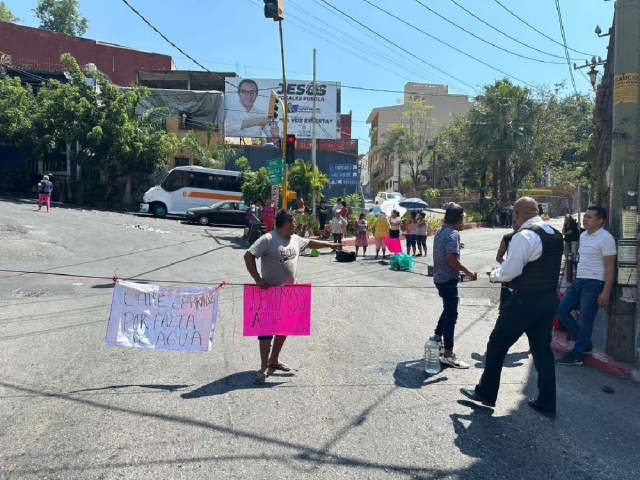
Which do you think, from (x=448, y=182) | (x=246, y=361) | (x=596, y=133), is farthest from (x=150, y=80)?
(x=246, y=361)

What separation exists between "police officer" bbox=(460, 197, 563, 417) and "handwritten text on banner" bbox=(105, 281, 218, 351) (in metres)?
2.84

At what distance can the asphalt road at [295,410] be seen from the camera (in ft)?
12.3

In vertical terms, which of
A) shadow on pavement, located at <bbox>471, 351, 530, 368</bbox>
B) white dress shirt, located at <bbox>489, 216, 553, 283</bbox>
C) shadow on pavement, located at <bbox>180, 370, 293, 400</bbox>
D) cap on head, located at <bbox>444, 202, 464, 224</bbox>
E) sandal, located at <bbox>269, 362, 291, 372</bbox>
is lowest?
shadow on pavement, located at <bbox>471, 351, 530, 368</bbox>

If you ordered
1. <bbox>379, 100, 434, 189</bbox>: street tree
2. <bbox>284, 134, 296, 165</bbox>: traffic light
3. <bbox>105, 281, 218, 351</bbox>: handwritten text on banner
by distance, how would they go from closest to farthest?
<bbox>105, 281, 218, 351</bbox>: handwritten text on banner → <bbox>284, 134, 296, 165</bbox>: traffic light → <bbox>379, 100, 434, 189</bbox>: street tree

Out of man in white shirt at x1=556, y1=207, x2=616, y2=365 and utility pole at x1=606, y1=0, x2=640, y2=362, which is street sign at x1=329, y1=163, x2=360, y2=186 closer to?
utility pole at x1=606, y1=0, x2=640, y2=362

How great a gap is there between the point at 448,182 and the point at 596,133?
148 feet

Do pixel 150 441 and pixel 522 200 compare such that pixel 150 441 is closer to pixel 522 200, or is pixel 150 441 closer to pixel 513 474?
pixel 513 474

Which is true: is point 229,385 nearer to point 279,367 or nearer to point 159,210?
point 279,367

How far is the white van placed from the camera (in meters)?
29.9

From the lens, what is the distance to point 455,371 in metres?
5.95

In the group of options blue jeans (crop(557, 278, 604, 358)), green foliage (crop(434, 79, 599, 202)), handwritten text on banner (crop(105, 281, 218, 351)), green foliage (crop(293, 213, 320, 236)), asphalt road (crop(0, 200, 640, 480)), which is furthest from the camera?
green foliage (crop(434, 79, 599, 202))

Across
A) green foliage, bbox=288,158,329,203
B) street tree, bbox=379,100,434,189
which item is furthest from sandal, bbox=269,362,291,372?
street tree, bbox=379,100,434,189

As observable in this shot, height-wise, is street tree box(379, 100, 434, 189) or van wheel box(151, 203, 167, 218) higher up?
street tree box(379, 100, 434, 189)

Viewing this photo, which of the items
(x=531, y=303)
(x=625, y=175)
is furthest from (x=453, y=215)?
(x=625, y=175)
